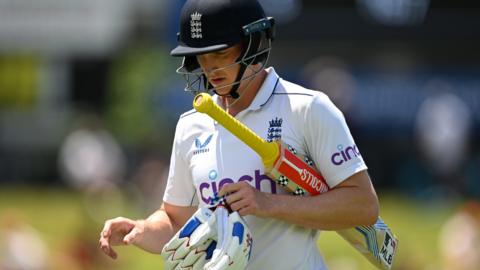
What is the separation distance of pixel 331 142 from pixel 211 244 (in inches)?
22.3

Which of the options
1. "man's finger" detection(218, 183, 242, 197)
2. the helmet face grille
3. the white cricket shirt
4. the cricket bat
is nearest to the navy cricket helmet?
the helmet face grille

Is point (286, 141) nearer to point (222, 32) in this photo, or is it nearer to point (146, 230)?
point (222, 32)

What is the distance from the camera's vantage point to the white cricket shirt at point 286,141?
4.39 metres

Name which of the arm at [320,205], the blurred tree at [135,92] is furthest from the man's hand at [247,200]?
the blurred tree at [135,92]

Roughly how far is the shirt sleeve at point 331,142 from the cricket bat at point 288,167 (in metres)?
0.07

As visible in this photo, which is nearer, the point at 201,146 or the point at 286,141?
the point at 286,141

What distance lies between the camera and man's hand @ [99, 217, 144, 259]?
451 cm

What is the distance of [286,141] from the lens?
4.43 metres

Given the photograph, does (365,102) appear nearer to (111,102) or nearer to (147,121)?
(147,121)

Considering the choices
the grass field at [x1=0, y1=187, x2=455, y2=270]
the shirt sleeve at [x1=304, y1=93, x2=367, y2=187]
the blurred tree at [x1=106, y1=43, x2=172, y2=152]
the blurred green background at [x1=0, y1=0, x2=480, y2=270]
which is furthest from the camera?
the blurred tree at [x1=106, y1=43, x2=172, y2=152]

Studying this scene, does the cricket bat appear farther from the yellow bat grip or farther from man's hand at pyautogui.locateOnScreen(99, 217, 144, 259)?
man's hand at pyautogui.locateOnScreen(99, 217, 144, 259)

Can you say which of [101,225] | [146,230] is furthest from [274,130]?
[101,225]

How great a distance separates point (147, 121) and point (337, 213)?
18977mm

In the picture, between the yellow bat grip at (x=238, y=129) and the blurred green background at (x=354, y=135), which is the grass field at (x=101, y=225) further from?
the yellow bat grip at (x=238, y=129)
